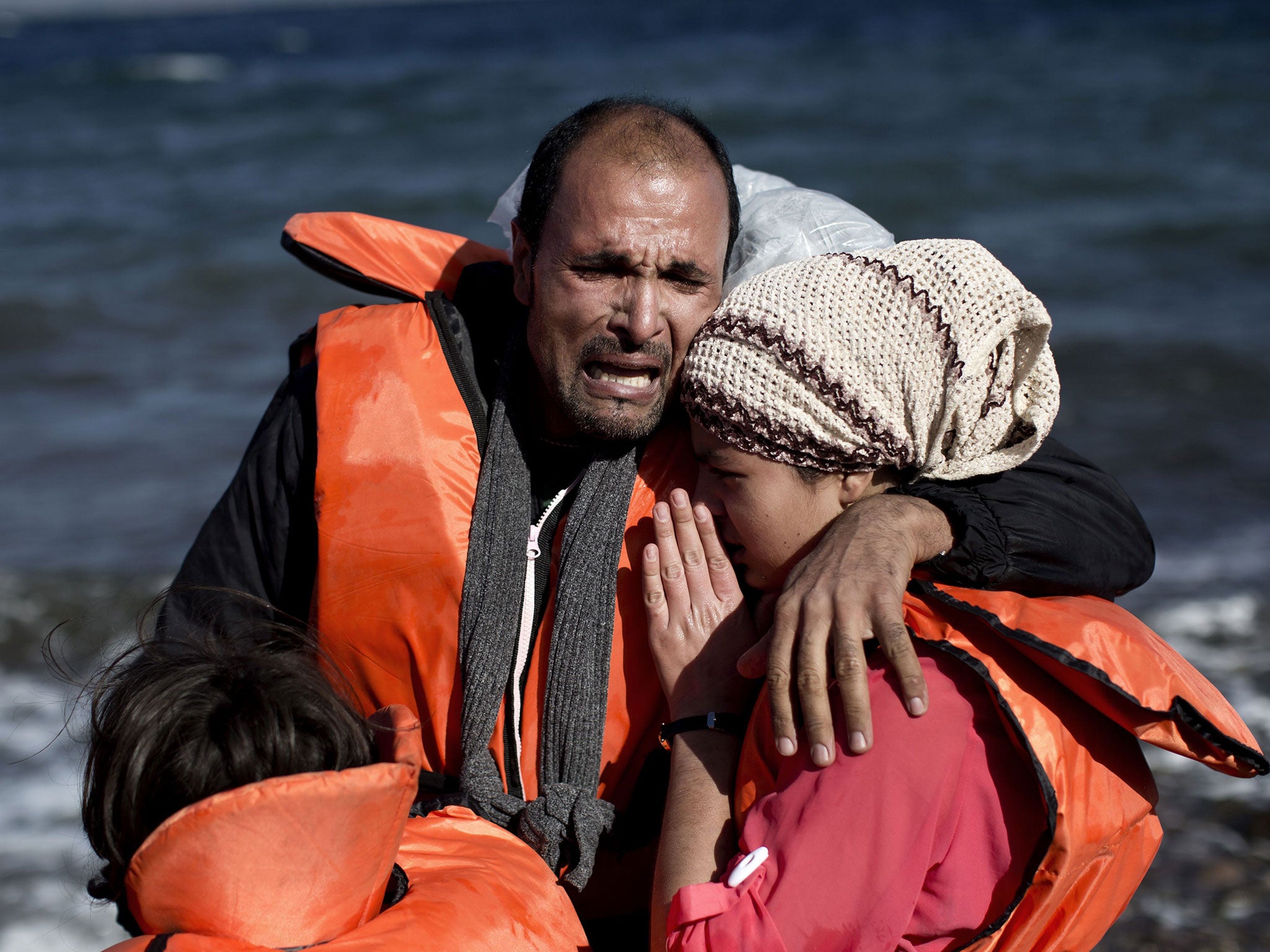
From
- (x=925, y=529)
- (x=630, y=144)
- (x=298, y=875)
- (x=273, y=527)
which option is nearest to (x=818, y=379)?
(x=925, y=529)

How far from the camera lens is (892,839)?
1.87m

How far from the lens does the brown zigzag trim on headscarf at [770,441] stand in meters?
2.16

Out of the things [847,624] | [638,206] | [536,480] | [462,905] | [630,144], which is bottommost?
[462,905]

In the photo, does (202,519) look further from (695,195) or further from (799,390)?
(799,390)

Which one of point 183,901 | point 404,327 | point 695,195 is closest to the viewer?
point 183,901

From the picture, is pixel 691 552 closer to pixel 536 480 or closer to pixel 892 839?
pixel 536 480

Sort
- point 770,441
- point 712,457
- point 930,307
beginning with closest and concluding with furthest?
1. point 930,307
2. point 770,441
3. point 712,457

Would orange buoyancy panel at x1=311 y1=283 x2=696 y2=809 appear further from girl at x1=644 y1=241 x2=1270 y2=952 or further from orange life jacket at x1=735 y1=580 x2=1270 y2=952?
orange life jacket at x1=735 y1=580 x2=1270 y2=952

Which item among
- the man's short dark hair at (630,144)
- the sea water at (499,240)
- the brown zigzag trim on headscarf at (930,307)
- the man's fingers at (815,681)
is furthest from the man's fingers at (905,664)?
the sea water at (499,240)

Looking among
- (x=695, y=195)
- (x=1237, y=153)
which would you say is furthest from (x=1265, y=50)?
(x=695, y=195)

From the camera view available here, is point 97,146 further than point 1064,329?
Yes

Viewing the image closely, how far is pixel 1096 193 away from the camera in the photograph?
48.6 ft

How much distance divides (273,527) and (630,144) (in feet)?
4.02

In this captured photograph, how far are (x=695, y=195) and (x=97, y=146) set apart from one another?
66.5 ft
